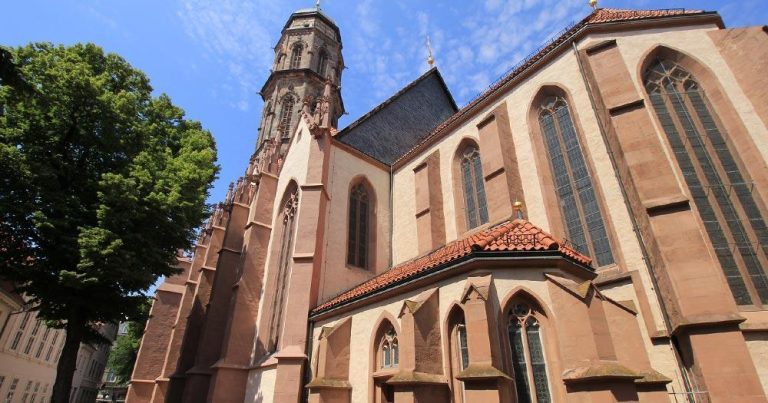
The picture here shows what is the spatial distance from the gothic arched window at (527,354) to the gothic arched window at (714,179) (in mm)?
3997

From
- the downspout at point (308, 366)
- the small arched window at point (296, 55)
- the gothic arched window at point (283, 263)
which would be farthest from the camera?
the small arched window at point (296, 55)

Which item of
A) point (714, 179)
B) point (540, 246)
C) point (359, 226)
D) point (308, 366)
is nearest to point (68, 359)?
point (308, 366)

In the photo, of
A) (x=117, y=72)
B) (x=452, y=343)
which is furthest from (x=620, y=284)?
(x=117, y=72)

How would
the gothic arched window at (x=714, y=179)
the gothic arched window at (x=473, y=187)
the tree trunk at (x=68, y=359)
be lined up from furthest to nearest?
the gothic arched window at (x=473, y=187), the tree trunk at (x=68, y=359), the gothic arched window at (x=714, y=179)

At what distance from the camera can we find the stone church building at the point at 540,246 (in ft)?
22.4

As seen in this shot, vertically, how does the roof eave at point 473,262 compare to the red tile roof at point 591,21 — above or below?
below

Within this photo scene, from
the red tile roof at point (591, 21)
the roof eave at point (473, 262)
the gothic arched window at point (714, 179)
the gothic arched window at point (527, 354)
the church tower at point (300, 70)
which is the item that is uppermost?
the church tower at point (300, 70)

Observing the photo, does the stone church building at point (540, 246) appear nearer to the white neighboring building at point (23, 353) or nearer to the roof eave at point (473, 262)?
the roof eave at point (473, 262)

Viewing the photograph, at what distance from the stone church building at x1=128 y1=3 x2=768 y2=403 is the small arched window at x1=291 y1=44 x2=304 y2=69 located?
16.0 m

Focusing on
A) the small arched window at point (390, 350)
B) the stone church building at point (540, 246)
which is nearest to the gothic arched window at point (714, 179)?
the stone church building at point (540, 246)

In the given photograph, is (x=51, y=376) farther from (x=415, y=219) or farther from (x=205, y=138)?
(x=415, y=219)

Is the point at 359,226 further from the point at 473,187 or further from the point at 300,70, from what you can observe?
the point at 300,70

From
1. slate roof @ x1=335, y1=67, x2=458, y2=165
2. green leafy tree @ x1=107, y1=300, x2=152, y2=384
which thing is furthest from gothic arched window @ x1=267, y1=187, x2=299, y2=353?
green leafy tree @ x1=107, y1=300, x2=152, y2=384

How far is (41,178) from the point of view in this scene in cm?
1023
